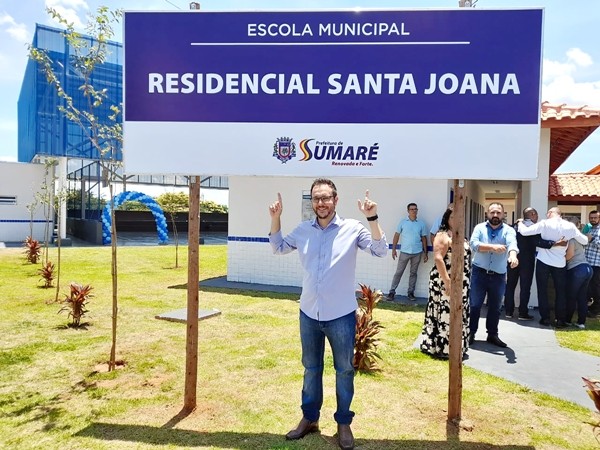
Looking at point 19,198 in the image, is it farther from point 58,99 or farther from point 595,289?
point 595,289

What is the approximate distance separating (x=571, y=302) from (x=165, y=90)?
21.6 feet

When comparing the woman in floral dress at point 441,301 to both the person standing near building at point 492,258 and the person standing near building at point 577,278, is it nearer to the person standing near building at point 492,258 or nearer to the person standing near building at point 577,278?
the person standing near building at point 492,258

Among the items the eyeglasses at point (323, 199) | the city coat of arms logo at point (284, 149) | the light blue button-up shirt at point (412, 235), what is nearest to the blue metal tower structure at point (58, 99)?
the light blue button-up shirt at point (412, 235)

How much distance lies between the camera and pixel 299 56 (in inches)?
139

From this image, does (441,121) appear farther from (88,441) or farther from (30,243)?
(30,243)

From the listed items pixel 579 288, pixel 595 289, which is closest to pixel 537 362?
pixel 579 288

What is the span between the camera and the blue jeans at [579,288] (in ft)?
22.2

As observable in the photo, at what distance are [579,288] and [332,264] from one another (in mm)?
5595

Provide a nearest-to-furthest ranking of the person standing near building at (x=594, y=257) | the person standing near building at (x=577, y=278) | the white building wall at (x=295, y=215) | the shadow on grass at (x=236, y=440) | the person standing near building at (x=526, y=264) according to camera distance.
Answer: the shadow on grass at (x=236, y=440) → the person standing near building at (x=577, y=278) → the person standing near building at (x=526, y=264) → the person standing near building at (x=594, y=257) → the white building wall at (x=295, y=215)

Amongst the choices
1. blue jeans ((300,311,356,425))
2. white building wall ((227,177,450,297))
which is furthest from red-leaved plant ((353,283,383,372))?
white building wall ((227,177,450,297))

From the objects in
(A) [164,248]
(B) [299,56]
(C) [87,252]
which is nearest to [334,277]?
(B) [299,56]

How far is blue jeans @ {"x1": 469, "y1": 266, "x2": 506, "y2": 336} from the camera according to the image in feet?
17.8

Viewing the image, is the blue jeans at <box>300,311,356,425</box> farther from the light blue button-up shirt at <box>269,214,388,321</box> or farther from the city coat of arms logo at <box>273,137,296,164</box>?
the city coat of arms logo at <box>273,137,296,164</box>

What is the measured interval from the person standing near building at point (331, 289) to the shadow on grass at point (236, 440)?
0.12 m
